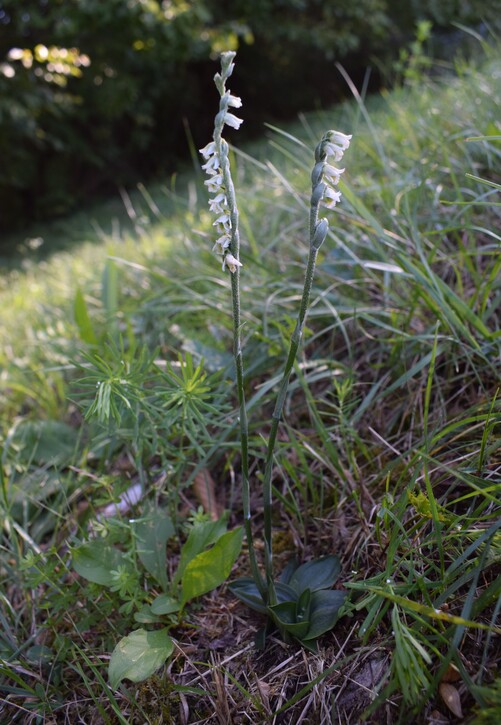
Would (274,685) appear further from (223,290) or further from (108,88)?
(108,88)

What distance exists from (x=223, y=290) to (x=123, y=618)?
1.16m

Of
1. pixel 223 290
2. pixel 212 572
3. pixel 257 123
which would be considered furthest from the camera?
pixel 257 123

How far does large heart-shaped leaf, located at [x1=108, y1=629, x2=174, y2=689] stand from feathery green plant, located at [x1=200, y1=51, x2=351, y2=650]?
18 cm

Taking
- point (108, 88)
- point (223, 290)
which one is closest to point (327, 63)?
point (108, 88)

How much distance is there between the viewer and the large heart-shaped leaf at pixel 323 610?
42.8 inches

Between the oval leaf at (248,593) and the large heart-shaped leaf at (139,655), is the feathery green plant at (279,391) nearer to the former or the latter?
the oval leaf at (248,593)

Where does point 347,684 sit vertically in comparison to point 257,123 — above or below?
above

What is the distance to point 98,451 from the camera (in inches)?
73.2

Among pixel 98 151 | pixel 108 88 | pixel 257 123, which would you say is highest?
pixel 108 88

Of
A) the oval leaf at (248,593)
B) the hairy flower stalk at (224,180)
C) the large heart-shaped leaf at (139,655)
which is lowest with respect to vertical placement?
the oval leaf at (248,593)

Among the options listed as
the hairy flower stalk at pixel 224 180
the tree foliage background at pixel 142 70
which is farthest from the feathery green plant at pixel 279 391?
the tree foliage background at pixel 142 70

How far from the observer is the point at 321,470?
1.42 meters

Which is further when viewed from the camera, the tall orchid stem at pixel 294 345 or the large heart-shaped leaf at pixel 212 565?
the large heart-shaped leaf at pixel 212 565

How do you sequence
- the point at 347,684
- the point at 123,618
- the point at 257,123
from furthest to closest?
the point at 257,123 → the point at 123,618 → the point at 347,684
